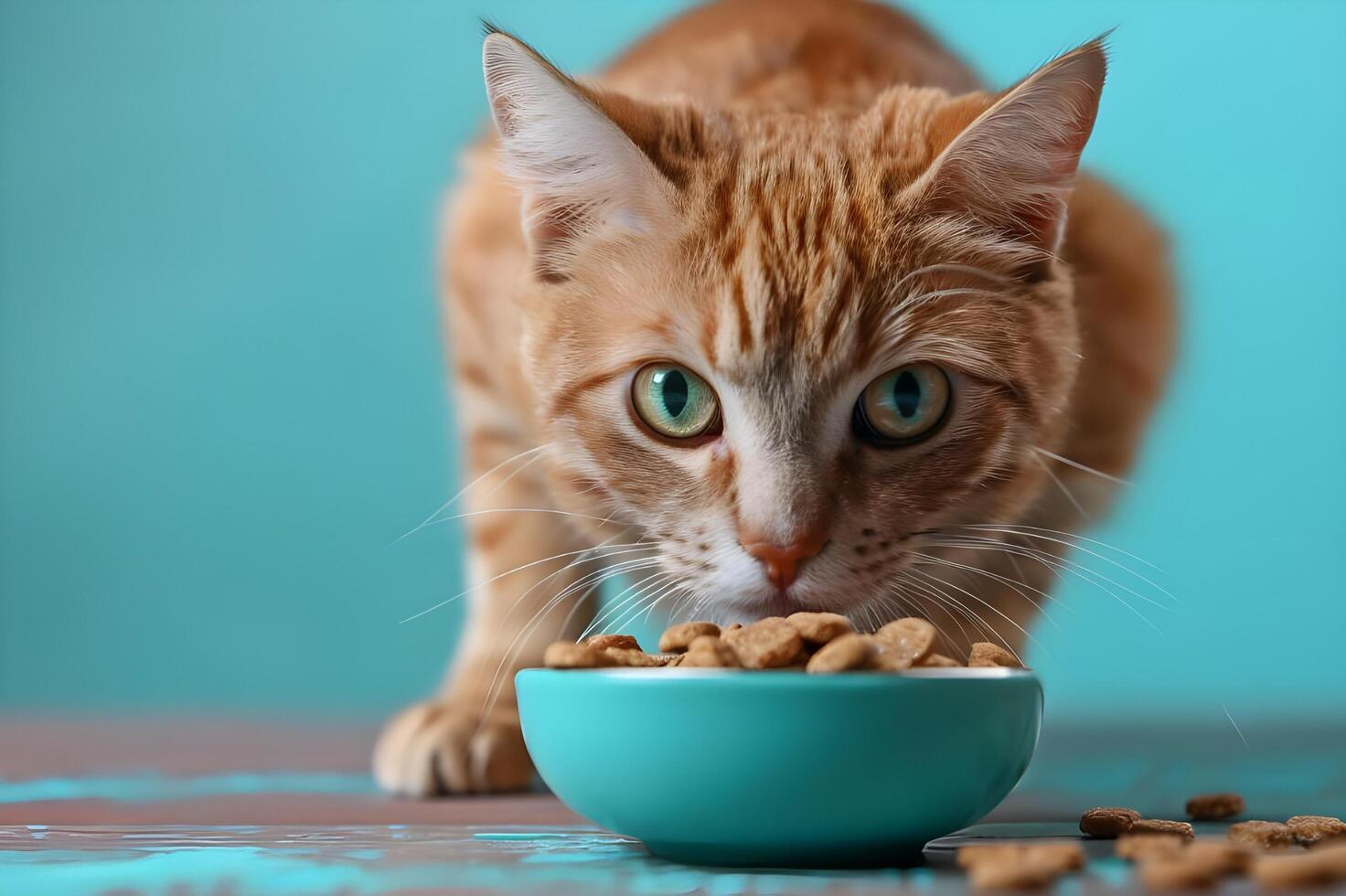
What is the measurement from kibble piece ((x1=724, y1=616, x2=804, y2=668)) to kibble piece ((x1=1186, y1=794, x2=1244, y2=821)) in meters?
0.67

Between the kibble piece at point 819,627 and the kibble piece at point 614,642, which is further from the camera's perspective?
the kibble piece at point 614,642

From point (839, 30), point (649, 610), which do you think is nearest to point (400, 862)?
point (649, 610)

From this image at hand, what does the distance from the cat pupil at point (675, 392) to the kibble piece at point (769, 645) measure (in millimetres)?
403

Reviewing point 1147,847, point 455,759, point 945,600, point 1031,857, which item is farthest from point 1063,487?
point 455,759

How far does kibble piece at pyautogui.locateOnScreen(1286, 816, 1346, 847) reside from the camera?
1.30 metres

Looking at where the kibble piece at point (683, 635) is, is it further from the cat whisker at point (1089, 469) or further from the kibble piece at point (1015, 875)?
the cat whisker at point (1089, 469)

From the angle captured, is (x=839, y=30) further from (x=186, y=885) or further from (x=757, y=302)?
(x=186, y=885)

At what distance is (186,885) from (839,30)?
5.59ft

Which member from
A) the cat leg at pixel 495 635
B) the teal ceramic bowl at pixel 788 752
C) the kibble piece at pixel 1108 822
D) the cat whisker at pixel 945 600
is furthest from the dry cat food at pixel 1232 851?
the cat leg at pixel 495 635

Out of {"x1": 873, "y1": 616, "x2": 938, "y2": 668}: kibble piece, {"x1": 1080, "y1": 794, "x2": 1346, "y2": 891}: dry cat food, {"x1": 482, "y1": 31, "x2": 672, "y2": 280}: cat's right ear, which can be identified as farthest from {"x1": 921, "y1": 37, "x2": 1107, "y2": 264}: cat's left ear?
{"x1": 1080, "y1": 794, "x2": 1346, "y2": 891}: dry cat food

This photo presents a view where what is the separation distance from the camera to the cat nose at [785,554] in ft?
4.44

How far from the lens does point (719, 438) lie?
147 cm

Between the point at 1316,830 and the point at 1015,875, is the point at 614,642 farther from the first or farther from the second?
the point at 1316,830

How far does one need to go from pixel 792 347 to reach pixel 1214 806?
70 centimetres
